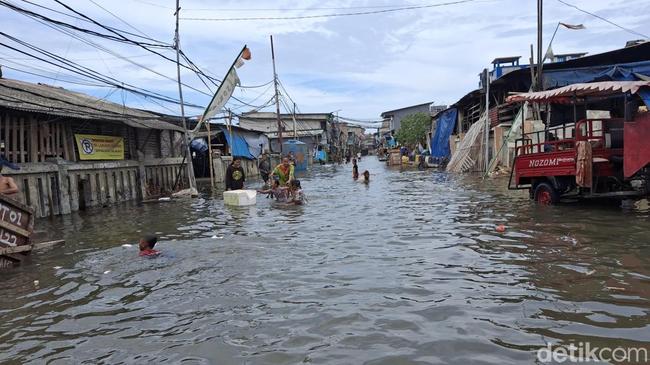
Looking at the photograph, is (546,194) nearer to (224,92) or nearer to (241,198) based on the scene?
(241,198)

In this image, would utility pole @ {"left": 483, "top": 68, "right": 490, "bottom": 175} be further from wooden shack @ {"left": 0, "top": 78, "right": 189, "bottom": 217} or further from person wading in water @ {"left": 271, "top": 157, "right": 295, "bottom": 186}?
wooden shack @ {"left": 0, "top": 78, "right": 189, "bottom": 217}

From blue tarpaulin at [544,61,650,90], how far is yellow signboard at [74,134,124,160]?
1793 cm

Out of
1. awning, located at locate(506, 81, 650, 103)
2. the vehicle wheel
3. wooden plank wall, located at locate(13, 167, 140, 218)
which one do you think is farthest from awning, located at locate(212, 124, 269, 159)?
awning, located at locate(506, 81, 650, 103)

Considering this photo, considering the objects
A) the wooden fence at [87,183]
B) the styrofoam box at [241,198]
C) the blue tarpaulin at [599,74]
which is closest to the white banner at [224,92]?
the wooden fence at [87,183]

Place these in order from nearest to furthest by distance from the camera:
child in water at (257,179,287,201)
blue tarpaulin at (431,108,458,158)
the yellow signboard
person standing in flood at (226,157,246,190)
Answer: child in water at (257,179,287,201) → person standing in flood at (226,157,246,190) → the yellow signboard → blue tarpaulin at (431,108,458,158)

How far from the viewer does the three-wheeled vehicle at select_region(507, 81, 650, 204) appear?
9891 mm

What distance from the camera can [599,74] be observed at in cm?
1841

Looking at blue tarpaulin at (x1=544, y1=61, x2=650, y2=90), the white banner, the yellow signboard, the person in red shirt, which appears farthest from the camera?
the white banner

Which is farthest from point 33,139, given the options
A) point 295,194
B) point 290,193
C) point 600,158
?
point 600,158

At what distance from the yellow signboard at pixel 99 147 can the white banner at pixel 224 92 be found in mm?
4211

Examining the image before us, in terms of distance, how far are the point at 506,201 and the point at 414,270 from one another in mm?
8349

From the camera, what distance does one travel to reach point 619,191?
10.7 metres

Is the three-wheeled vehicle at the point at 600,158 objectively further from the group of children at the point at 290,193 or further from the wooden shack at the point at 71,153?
the wooden shack at the point at 71,153

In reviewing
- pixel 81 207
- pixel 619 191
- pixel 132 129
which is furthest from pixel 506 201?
pixel 132 129
